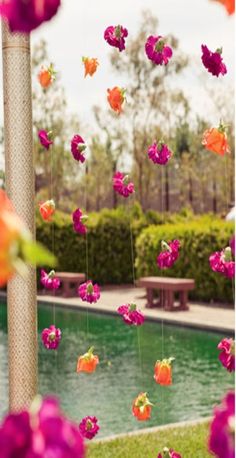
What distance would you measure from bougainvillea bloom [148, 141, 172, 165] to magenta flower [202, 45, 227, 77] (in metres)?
0.83

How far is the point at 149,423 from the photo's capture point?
6.80m

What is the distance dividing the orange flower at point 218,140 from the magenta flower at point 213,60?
12.9 inches

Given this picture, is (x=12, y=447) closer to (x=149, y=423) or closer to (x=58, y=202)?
(x=149, y=423)

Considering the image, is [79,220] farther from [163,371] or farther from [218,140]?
[218,140]

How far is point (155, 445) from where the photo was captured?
18.1ft

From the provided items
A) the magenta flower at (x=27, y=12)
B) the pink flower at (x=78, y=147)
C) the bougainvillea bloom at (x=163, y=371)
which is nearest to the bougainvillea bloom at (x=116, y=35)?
the pink flower at (x=78, y=147)

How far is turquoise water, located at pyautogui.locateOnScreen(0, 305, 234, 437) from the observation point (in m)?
7.12

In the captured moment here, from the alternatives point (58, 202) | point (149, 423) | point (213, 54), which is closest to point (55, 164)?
point (58, 202)

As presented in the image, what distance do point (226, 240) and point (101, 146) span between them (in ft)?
54.4

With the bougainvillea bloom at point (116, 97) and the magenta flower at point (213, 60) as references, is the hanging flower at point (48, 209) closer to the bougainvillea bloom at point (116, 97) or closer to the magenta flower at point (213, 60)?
the bougainvillea bloom at point (116, 97)

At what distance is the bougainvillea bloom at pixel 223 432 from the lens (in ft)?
3.63

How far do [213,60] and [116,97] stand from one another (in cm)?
83

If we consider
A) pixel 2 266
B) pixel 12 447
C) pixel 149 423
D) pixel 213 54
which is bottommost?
pixel 149 423

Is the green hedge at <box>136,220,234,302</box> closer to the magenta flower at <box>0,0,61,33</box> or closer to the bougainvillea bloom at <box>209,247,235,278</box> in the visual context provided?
the bougainvillea bloom at <box>209,247,235,278</box>
